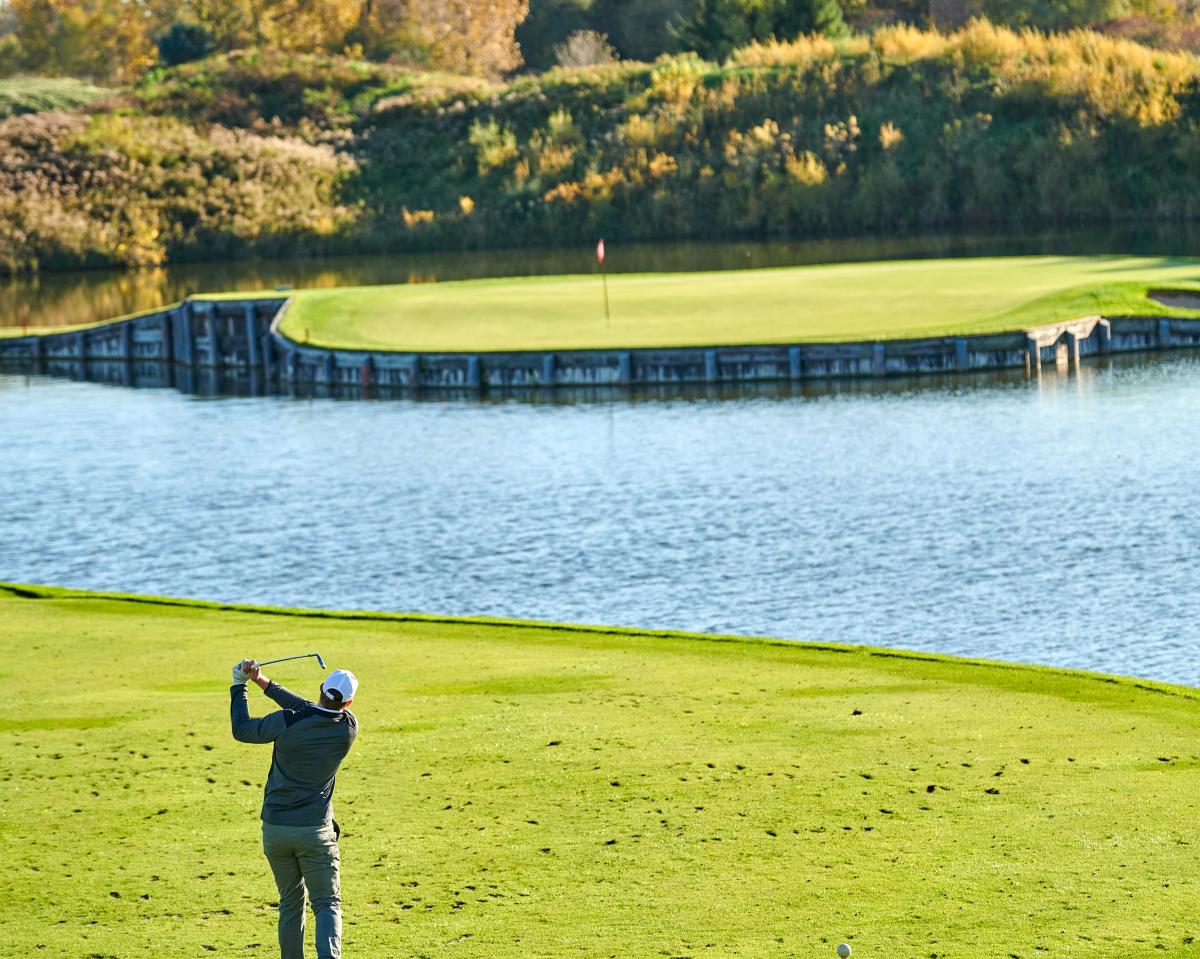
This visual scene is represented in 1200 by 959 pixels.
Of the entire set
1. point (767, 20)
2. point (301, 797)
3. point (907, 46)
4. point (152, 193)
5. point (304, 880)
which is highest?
point (767, 20)

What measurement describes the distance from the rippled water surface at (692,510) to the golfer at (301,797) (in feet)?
38.3

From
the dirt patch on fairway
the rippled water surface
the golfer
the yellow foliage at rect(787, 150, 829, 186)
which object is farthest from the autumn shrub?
the golfer

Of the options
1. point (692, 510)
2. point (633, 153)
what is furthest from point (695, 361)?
point (633, 153)

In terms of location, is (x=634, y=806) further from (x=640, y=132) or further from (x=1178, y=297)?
(x=640, y=132)

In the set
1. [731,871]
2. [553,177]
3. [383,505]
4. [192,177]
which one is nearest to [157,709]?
[731,871]

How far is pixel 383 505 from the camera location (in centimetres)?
3631

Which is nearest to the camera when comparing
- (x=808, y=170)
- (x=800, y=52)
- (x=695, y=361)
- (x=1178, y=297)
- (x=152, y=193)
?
(x=695, y=361)

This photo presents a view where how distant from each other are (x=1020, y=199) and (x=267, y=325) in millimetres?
35742

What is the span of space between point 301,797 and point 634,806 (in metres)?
4.04

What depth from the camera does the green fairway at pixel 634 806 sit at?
40.3 feet

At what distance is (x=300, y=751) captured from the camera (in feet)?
36.6

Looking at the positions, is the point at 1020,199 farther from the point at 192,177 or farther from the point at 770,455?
the point at 770,455

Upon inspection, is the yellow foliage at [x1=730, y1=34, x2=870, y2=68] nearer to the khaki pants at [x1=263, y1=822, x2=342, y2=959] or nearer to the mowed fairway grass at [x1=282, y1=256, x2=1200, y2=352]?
the mowed fairway grass at [x1=282, y1=256, x2=1200, y2=352]

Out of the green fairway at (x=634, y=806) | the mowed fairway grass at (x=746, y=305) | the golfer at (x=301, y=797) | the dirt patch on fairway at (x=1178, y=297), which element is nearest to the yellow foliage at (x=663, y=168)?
the mowed fairway grass at (x=746, y=305)
